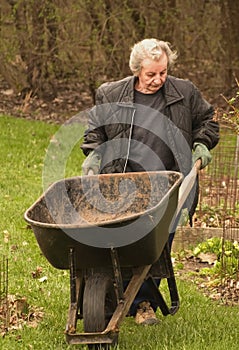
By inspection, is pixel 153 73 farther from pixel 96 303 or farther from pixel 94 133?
pixel 96 303

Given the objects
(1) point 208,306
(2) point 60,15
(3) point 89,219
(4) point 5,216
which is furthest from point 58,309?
(2) point 60,15

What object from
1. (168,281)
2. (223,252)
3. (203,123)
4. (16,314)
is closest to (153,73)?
(203,123)

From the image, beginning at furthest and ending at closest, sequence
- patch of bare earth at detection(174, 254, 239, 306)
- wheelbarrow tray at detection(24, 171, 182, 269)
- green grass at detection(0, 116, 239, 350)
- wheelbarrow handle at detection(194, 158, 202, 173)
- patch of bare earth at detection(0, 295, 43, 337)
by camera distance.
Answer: patch of bare earth at detection(174, 254, 239, 306)
wheelbarrow handle at detection(194, 158, 202, 173)
patch of bare earth at detection(0, 295, 43, 337)
green grass at detection(0, 116, 239, 350)
wheelbarrow tray at detection(24, 171, 182, 269)

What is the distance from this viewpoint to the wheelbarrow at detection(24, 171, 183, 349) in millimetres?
4445

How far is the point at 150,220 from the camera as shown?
14.7ft

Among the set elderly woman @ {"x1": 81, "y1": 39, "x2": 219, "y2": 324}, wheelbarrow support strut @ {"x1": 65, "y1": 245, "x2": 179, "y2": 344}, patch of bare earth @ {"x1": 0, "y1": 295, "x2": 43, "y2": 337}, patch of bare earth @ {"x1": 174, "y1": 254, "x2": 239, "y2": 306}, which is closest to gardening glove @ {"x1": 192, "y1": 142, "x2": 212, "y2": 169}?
elderly woman @ {"x1": 81, "y1": 39, "x2": 219, "y2": 324}

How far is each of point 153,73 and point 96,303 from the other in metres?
1.62

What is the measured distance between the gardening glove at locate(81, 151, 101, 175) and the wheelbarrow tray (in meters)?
0.20

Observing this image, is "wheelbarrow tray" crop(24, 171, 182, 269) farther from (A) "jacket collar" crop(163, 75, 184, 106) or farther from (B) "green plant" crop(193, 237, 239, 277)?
(B) "green plant" crop(193, 237, 239, 277)

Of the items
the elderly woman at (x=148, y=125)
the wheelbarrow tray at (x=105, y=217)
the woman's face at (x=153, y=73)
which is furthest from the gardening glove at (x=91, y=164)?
the woman's face at (x=153, y=73)

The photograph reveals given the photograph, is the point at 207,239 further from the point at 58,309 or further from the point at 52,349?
the point at 52,349

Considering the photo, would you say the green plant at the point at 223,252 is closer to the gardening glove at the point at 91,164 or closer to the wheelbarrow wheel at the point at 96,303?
the gardening glove at the point at 91,164

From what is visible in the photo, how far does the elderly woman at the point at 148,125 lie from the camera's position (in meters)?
5.57

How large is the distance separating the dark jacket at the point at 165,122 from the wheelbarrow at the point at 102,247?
0.36 meters
